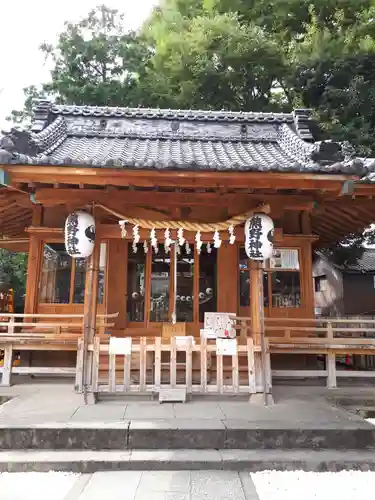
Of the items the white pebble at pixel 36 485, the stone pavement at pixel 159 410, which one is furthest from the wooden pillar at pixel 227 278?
the white pebble at pixel 36 485

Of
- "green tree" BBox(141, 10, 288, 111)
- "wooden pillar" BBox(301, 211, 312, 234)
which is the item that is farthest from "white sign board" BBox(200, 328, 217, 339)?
"green tree" BBox(141, 10, 288, 111)

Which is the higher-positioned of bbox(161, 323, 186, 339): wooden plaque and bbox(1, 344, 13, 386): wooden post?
bbox(161, 323, 186, 339): wooden plaque

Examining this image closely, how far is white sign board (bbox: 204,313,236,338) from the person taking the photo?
680 centimetres

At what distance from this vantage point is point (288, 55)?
702 inches

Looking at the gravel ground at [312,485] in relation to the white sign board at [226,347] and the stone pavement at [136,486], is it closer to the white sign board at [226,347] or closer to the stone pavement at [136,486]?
the stone pavement at [136,486]

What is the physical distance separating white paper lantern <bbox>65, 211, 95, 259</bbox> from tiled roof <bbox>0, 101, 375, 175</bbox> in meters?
1.30

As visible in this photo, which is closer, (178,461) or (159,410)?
(178,461)

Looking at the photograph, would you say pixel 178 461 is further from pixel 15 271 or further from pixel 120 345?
pixel 15 271

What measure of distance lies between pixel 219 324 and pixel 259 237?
5.50ft

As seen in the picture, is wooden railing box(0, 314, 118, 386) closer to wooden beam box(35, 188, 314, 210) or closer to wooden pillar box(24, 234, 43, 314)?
wooden pillar box(24, 234, 43, 314)

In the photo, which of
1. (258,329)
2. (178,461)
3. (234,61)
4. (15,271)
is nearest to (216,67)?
(234,61)

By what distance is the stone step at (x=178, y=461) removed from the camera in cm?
446

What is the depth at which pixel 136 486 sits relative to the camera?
403 cm

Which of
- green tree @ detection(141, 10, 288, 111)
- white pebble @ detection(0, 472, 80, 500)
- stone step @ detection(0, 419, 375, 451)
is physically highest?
green tree @ detection(141, 10, 288, 111)
